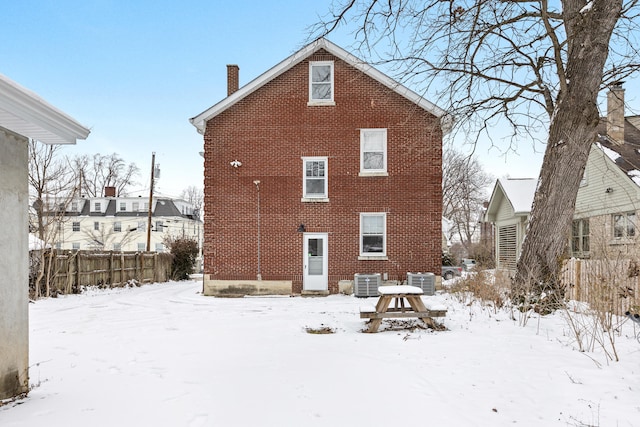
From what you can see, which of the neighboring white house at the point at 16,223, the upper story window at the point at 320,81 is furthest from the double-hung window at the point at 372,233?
the neighboring white house at the point at 16,223

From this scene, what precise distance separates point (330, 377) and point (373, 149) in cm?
1094

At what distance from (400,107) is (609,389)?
1198 cm

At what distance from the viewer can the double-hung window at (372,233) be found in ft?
48.2

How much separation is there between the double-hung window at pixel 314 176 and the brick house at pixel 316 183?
1.4 inches

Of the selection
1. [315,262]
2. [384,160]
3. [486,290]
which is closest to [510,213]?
[384,160]

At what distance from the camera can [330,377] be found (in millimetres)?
4918

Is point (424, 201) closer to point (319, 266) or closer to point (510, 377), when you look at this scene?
point (319, 266)

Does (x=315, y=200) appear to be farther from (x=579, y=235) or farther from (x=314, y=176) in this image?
(x=579, y=235)

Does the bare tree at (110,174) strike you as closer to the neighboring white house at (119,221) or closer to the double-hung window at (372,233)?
the neighboring white house at (119,221)

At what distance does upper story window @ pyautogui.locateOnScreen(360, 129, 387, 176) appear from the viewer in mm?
14820

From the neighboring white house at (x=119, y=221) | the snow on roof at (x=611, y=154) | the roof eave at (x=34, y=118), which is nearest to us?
the roof eave at (x=34, y=118)

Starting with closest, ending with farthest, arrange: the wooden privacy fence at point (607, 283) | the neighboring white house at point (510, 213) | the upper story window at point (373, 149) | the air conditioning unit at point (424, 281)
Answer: the wooden privacy fence at point (607, 283) → the air conditioning unit at point (424, 281) → the upper story window at point (373, 149) → the neighboring white house at point (510, 213)

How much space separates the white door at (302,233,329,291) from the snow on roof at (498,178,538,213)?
1055 cm

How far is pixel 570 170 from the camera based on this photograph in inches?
321
